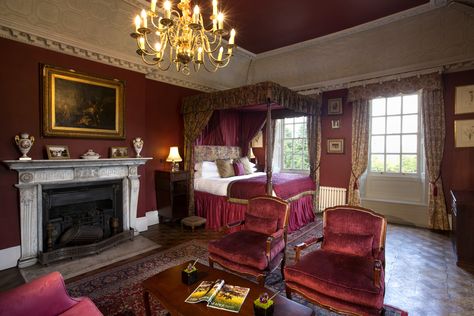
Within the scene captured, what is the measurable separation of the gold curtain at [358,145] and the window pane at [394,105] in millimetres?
518

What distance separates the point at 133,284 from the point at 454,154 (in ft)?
18.8

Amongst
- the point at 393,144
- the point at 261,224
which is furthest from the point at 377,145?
the point at 261,224

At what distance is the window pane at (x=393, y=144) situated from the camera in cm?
534

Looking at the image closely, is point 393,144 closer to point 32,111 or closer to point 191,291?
point 191,291

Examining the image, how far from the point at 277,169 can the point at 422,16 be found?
452 centimetres

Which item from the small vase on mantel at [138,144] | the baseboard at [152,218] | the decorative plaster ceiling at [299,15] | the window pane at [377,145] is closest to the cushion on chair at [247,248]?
the small vase on mantel at [138,144]

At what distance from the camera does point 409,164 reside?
17.1 feet

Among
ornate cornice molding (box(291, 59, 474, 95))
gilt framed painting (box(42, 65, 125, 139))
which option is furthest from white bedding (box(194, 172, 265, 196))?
ornate cornice molding (box(291, 59, 474, 95))

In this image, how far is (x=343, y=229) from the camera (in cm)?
257

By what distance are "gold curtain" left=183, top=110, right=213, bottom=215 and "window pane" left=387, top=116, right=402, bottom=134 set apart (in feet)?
13.0

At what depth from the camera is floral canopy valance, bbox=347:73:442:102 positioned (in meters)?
4.58

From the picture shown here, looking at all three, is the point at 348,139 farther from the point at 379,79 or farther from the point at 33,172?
the point at 33,172

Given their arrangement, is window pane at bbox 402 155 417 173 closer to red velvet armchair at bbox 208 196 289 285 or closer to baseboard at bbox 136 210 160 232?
red velvet armchair at bbox 208 196 289 285

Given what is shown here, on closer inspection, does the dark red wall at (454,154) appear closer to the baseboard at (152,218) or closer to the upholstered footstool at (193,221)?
the upholstered footstool at (193,221)
